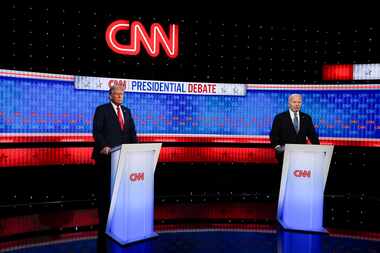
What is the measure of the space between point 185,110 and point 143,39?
138cm

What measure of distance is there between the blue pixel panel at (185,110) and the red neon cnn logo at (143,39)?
725 mm

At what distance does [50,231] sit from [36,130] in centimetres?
225

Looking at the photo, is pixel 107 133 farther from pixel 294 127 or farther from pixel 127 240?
pixel 294 127

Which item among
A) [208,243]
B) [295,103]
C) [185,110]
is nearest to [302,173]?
[295,103]

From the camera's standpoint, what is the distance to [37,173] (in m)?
6.81

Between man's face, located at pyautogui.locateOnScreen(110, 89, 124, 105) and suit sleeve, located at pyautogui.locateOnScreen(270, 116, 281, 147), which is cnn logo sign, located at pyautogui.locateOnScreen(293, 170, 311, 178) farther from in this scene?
man's face, located at pyautogui.locateOnScreen(110, 89, 124, 105)

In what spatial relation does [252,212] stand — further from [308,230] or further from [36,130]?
[36,130]

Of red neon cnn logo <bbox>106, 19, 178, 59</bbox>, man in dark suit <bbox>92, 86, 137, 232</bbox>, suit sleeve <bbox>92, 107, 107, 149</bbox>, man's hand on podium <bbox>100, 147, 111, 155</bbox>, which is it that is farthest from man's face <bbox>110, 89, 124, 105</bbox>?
red neon cnn logo <bbox>106, 19, 178, 59</bbox>

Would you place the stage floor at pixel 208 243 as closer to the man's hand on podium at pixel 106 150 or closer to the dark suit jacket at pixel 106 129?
the man's hand on podium at pixel 106 150

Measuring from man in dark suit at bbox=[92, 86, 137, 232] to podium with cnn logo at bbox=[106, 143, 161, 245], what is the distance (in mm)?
374

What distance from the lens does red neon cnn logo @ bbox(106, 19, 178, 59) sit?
7309 mm

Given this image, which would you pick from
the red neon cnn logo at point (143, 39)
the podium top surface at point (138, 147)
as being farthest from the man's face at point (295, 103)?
the red neon cnn logo at point (143, 39)

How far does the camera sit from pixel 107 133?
480 cm

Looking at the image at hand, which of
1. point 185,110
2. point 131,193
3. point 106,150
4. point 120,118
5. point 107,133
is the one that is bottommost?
point 131,193
